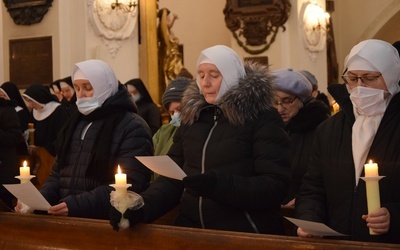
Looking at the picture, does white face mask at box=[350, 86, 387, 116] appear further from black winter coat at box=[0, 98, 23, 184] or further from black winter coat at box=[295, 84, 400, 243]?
black winter coat at box=[0, 98, 23, 184]

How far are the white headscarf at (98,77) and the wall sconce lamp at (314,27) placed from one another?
11572mm

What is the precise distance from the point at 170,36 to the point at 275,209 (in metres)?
9.95

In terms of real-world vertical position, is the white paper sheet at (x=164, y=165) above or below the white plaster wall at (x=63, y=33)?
below

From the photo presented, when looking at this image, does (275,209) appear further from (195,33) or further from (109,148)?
(195,33)

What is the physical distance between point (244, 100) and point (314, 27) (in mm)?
12810

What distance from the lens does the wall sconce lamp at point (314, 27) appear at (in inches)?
632

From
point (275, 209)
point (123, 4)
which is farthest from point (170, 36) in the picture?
point (275, 209)

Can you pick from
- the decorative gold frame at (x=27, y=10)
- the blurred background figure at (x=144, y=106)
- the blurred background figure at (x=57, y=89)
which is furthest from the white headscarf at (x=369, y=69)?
the decorative gold frame at (x=27, y=10)

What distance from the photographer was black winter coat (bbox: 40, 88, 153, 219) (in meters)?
4.44

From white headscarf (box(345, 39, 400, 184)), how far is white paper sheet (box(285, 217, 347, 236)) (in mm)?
385

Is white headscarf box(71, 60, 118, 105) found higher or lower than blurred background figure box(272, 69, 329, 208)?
higher

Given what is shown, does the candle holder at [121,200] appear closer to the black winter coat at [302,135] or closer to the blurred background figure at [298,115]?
the blurred background figure at [298,115]

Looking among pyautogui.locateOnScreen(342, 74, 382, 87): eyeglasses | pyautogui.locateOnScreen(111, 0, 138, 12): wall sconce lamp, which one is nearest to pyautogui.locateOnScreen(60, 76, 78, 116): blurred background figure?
pyautogui.locateOnScreen(111, 0, 138, 12): wall sconce lamp

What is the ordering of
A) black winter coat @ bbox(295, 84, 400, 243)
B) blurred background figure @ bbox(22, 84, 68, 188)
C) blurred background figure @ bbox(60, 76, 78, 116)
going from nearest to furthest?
black winter coat @ bbox(295, 84, 400, 243) → blurred background figure @ bbox(22, 84, 68, 188) → blurred background figure @ bbox(60, 76, 78, 116)
